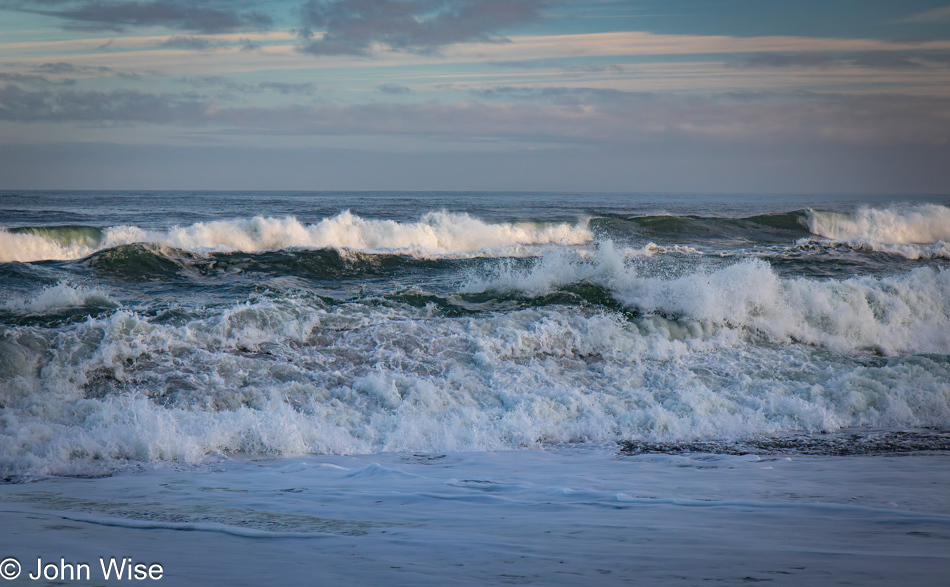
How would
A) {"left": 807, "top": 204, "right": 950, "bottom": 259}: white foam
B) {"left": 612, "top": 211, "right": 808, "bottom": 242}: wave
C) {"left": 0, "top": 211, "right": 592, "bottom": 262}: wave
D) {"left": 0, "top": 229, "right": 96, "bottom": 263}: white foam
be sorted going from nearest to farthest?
{"left": 0, "top": 229, "right": 96, "bottom": 263}: white foam, {"left": 0, "top": 211, "right": 592, "bottom": 262}: wave, {"left": 612, "top": 211, "right": 808, "bottom": 242}: wave, {"left": 807, "top": 204, "right": 950, "bottom": 259}: white foam

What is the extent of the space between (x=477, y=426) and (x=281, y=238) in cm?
1553

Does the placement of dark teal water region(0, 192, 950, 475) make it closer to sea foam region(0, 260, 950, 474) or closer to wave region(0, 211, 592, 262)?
sea foam region(0, 260, 950, 474)

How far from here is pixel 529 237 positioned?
84.9ft

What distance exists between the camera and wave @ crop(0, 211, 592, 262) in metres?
17.9

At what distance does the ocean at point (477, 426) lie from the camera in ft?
10.6

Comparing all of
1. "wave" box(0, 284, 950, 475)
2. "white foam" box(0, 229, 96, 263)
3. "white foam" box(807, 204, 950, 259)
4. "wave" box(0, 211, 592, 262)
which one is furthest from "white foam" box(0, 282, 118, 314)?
"white foam" box(807, 204, 950, 259)

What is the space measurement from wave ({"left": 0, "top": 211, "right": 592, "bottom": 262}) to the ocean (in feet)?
16.0

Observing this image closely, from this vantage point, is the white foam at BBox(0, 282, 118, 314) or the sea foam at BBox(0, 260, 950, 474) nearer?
the sea foam at BBox(0, 260, 950, 474)

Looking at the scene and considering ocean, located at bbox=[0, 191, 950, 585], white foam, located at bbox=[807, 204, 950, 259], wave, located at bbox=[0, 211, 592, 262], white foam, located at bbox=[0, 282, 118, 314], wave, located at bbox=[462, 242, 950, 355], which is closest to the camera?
ocean, located at bbox=[0, 191, 950, 585]

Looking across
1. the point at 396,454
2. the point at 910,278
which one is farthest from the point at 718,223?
the point at 396,454

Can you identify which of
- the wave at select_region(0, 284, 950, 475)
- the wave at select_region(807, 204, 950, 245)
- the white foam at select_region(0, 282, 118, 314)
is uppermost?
the wave at select_region(807, 204, 950, 245)

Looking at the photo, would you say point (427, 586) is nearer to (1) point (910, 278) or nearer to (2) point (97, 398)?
(2) point (97, 398)

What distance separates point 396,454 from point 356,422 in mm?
803

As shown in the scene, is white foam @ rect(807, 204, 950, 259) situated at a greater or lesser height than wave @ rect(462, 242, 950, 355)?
greater
